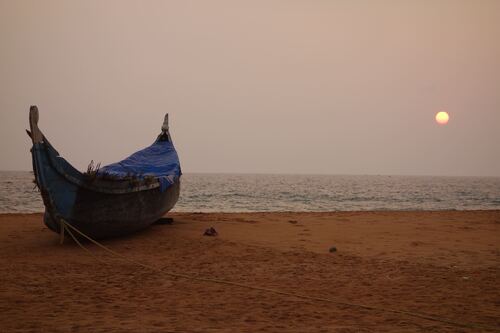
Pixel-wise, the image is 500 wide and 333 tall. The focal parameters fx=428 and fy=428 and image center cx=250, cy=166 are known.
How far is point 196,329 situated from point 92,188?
5729 mm

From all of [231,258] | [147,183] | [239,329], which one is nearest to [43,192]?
[147,183]

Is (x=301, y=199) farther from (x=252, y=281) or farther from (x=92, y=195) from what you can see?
(x=252, y=281)

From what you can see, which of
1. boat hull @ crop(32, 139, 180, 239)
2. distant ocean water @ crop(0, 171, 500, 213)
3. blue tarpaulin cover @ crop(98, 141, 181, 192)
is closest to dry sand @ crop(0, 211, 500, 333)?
boat hull @ crop(32, 139, 180, 239)

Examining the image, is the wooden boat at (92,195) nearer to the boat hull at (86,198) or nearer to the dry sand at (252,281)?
the boat hull at (86,198)

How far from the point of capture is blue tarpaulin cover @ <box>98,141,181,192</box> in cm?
1205

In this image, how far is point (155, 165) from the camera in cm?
1376

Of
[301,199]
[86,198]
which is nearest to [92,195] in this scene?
[86,198]

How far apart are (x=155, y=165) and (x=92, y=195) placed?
15.1 ft

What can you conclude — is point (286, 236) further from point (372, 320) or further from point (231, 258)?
point (372, 320)

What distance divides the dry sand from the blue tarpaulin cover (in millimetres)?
1611

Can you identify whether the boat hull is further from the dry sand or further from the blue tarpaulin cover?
the blue tarpaulin cover

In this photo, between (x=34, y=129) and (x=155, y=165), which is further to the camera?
(x=155, y=165)

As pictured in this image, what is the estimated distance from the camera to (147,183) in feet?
35.5

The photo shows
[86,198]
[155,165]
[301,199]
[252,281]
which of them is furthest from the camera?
[301,199]
